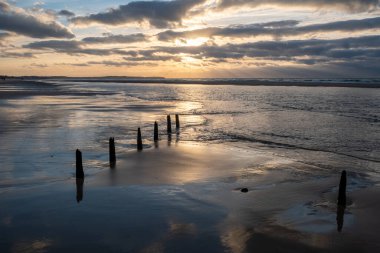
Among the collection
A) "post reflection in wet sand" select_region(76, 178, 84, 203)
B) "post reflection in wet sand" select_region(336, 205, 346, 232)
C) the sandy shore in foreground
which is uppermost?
"post reflection in wet sand" select_region(76, 178, 84, 203)

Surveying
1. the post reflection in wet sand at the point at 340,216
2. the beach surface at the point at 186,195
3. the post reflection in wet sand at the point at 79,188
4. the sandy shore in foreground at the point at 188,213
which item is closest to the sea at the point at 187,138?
the beach surface at the point at 186,195

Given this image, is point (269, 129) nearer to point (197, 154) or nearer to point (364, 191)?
point (197, 154)

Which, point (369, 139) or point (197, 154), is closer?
point (197, 154)

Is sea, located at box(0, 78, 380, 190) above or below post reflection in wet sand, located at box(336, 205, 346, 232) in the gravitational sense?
above

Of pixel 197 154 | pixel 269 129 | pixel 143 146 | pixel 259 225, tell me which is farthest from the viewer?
pixel 269 129

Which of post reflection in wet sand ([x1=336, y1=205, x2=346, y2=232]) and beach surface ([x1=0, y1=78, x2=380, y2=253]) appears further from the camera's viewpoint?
post reflection in wet sand ([x1=336, y1=205, x2=346, y2=232])

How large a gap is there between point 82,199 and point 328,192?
30.7 ft

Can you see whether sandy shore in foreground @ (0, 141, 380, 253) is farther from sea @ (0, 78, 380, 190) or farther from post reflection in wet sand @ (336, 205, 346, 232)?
sea @ (0, 78, 380, 190)

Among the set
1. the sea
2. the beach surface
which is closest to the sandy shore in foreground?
the beach surface

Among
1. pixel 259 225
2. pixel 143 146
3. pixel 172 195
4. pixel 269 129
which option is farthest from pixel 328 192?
pixel 269 129

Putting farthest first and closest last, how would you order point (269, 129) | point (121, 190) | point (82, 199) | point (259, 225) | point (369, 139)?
point (269, 129), point (369, 139), point (121, 190), point (82, 199), point (259, 225)

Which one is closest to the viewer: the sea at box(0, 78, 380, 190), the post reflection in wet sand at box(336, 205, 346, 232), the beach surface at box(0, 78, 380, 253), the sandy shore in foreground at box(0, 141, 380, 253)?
the sandy shore in foreground at box(0, 141, 380, 253)

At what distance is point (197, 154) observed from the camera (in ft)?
70.3

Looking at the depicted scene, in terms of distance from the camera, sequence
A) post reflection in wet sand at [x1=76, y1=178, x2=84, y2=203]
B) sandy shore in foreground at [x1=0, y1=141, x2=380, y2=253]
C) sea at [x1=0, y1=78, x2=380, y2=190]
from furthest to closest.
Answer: sea at [x1=0, y1=78, x2=380, y2=190]
post reflection in wet sand at [x1=76, y1=178, x2=84, y2=203]
sandy shore in foreground at [x1=0, y1=141, x2=380, y2=253]
